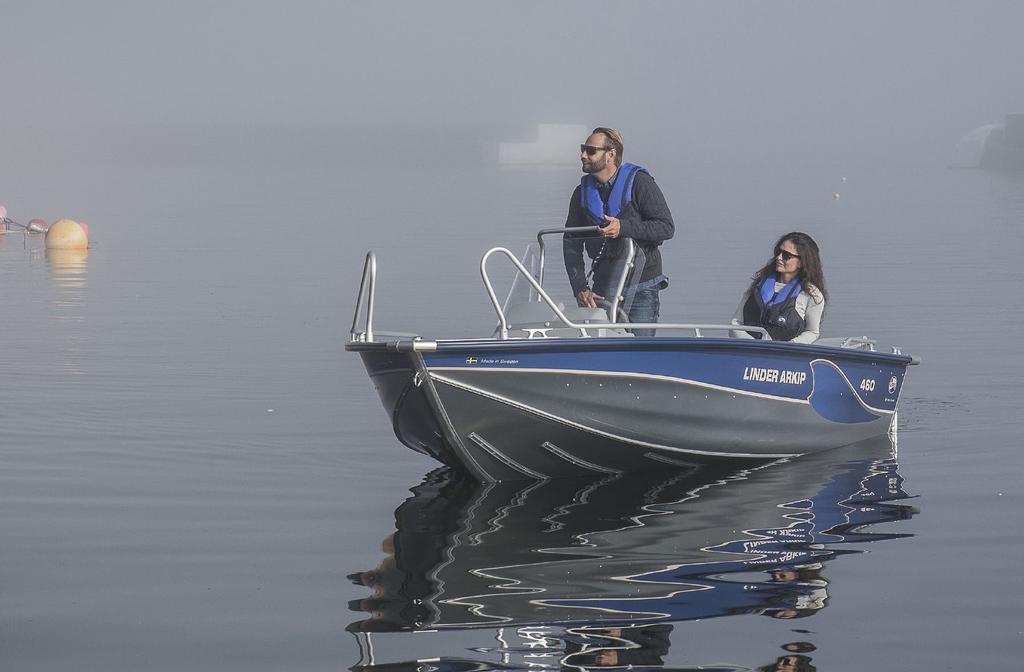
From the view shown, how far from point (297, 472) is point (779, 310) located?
323cm

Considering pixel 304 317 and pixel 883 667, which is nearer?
pixel 883 667

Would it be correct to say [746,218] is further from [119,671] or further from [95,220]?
[119,671]

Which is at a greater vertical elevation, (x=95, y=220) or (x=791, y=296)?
(x=95, y=220)

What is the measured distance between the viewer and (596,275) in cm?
967

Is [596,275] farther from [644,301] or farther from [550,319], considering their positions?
[550,319]

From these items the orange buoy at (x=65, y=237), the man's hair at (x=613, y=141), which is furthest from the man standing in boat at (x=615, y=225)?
the orange buoy at (x=65, y=237)

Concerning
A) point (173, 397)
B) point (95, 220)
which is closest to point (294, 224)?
point (95, 220)

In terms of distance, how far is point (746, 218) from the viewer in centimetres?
4750

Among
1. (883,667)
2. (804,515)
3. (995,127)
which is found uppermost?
(995,127)

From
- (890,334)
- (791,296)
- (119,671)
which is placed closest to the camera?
(119,671)

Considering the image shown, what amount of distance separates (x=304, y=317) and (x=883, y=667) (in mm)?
14493

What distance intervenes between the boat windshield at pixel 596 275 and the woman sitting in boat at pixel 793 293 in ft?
3.36

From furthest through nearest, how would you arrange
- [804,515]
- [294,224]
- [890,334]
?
[294,224] < [890,334] < [804,515]

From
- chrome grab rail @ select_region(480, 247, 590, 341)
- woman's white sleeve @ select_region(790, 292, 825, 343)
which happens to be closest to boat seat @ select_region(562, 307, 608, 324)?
chrome grab rail @ select_region(480, 247, 590, 341)
